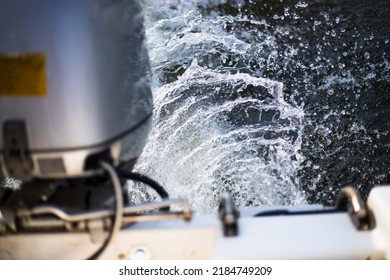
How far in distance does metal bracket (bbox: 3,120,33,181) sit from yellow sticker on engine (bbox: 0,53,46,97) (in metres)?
0.05

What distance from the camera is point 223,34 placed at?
2.65 m

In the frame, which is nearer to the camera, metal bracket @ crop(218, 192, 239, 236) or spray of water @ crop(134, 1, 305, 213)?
metal bracket @ crop(218, 192, 239, 236)

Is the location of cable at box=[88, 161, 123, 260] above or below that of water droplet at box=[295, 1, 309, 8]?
below

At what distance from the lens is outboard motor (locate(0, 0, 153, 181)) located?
82cm

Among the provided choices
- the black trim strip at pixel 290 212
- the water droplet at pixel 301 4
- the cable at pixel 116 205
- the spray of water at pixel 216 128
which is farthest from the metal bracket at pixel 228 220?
the water droplet at pixel 301 4

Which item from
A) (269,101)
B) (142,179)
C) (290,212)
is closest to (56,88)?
(142,179)

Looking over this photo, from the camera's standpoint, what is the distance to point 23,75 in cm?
82

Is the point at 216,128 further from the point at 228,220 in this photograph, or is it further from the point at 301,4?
the point at 228,220

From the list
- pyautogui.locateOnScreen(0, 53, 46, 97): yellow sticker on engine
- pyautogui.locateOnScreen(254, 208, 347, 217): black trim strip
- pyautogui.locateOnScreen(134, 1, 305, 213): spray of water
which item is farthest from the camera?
pyautogui.locateOnScreen(134, 1, 305, 213): spray of water

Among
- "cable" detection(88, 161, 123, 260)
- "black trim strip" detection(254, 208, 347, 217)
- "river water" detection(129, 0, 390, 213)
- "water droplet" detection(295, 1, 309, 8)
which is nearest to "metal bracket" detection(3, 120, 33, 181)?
"cable" detection(88, 161, 123, 260)

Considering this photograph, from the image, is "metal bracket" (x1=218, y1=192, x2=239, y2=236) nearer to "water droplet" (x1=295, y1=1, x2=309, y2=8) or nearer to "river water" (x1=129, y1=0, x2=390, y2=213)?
"river water" (x1=129, y1=0, x2=390, y2=213)

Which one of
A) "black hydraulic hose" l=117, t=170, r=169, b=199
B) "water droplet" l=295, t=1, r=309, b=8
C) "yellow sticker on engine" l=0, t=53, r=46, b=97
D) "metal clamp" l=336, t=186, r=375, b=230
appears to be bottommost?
"metal clamp" l=336, t=186, r=375, b=230

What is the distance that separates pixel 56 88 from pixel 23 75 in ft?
0.19


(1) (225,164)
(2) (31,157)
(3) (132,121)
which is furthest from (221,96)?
(2) (31,157)
